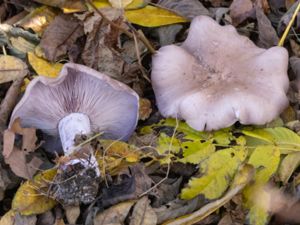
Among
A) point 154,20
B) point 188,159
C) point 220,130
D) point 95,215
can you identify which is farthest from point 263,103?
point 95,215

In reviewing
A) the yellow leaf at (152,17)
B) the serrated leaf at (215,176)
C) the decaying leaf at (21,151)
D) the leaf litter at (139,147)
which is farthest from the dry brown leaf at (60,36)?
the serrated leaf at (215,176)

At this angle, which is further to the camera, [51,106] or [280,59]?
[280,59]

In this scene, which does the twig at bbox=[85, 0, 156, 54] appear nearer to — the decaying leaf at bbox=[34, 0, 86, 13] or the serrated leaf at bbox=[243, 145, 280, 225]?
the decaying leaf at bbox=[34, 0, 86, 13]

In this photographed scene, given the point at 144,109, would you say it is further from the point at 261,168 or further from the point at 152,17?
the point at 261,168

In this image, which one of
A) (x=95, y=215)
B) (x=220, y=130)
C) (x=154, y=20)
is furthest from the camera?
(x=154, y=20)

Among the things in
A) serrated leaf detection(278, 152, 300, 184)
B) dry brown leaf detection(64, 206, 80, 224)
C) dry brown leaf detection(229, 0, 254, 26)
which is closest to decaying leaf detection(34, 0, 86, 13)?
dry brown leaf detection(229, 0, 254, 26)

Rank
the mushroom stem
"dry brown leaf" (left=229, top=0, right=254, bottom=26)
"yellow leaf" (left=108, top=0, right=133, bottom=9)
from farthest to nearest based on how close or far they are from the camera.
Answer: "dry brown leaf" (left=229, top=0, right=254, bottom=26), "yellow leaf" (left=108, top=0, right=133, bottom=9), the mushroom stem

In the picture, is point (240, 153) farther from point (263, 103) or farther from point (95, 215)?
point (95, 215)

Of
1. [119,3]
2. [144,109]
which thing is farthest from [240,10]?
[144,109]
